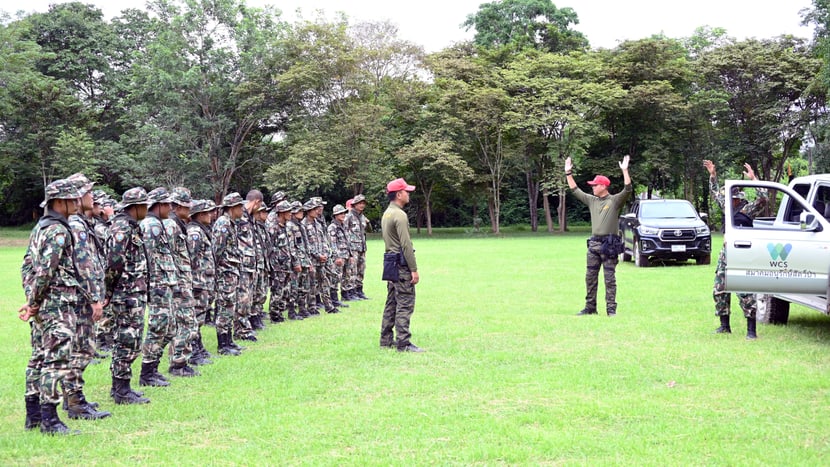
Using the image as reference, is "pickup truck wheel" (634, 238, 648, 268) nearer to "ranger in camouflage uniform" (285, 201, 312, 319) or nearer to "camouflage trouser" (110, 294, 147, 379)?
"ranger in camouflage uniform" (285, 201, 312, 319)

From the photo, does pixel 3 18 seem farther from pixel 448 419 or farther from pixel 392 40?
pixel 448 419

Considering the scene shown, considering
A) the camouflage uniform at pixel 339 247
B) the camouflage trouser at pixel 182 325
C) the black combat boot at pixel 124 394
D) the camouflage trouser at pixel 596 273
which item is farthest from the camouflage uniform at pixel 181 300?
the camouflage trouser at pixel 596 273

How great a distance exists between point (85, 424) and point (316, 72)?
125 feet

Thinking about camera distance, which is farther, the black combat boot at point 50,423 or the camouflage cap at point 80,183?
the camouflage cap at point 80,183

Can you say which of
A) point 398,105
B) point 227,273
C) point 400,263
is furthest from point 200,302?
point 398,105

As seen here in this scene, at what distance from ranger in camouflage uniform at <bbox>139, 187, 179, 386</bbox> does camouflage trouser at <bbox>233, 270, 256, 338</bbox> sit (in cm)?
206

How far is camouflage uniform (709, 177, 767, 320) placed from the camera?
928 cm

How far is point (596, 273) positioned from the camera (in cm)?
1161

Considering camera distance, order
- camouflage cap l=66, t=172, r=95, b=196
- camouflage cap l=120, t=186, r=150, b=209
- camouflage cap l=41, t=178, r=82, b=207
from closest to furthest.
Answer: camouflage cap l=41, t=178, r=82, b=207 < camouflage cap l=66, t=172, r=95, b=196 < camouflage cap l=120, t=186, r=150, b=209

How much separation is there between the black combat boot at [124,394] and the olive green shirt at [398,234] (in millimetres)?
3313

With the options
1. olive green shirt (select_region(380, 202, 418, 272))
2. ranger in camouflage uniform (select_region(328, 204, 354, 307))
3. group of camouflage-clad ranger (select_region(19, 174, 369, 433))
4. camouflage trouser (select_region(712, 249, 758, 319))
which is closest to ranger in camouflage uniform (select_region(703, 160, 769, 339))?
camouflage trouser (select_region(712, 249, 758, 319))

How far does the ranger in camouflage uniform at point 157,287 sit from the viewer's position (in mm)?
7090

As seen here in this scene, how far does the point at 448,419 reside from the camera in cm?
591

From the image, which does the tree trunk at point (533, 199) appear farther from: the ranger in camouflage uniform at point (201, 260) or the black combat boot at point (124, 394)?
the black combat boot at point (124, 394)
